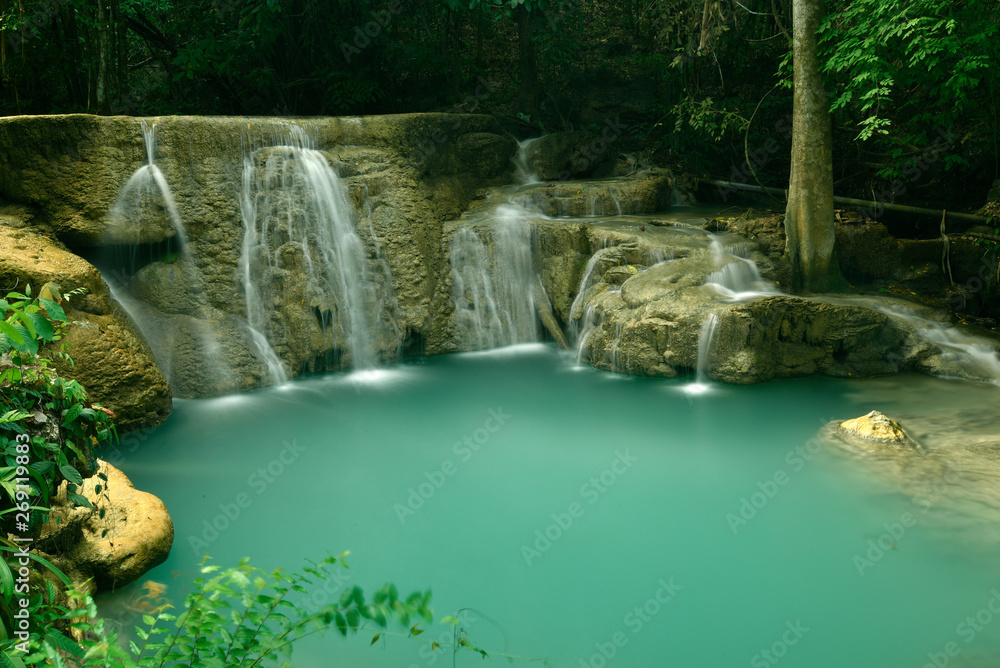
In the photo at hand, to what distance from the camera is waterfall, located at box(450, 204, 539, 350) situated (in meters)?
9.62

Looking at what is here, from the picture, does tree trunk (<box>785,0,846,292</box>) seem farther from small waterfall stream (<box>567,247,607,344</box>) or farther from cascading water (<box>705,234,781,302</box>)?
small waterfall stream (<box>567,247,607,344</box>)

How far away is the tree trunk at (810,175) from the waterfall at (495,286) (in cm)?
333

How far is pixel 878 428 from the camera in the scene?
6.21 metres

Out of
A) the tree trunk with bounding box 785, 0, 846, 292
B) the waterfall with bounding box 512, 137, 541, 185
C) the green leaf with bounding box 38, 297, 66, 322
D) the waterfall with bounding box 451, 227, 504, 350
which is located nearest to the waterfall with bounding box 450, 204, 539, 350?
the waterfall with bounding box 451, 227, 504, 350

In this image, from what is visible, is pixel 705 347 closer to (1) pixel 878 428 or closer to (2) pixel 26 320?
(1) pixel 878 428

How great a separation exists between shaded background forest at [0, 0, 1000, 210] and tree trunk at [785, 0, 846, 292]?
28 centimetres

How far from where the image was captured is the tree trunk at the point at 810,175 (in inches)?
328

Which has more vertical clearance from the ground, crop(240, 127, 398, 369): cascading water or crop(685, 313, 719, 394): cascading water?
crop(240, 127, 398, 369): cascading water

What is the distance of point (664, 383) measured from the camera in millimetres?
7938

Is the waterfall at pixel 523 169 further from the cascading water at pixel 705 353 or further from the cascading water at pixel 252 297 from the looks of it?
the cascading water at pixel 705 353

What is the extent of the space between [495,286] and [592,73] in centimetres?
767

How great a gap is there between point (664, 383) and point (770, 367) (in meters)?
1.13

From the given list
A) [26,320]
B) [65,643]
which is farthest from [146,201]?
[65,643]

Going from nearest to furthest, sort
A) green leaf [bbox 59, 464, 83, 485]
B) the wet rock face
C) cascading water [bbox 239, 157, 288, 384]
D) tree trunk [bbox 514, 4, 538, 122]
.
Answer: green leaf [bbox 59, 464, 83, 485] < the wet rock face < cascading water [bbox 239, 157, 288, 384] < tree trunk [bbox 514, 4, 538, 122]
